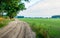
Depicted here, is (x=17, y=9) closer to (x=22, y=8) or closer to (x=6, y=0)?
(x=22, y=8)

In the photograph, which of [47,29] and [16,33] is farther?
[47,29]

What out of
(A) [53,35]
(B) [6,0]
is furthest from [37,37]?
(B) [6,0]

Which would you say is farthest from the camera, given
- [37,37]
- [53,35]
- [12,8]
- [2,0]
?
[12,8]

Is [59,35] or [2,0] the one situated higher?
[2,0]

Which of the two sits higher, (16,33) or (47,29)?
(47,29)

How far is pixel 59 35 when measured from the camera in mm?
23859

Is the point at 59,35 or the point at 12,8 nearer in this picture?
the point at 59,35

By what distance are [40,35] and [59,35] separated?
247 cm

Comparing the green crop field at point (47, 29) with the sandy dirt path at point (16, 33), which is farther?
the green crop field at point (47, 29)

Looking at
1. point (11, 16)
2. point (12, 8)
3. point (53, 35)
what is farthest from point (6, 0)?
point (11, 16)

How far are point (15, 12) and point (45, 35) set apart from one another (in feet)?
230

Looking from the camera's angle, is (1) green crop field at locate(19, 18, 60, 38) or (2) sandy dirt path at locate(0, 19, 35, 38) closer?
(2) sandy dirt path at locate(0, 19, 35, 38)

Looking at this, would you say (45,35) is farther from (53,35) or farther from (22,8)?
(22,8)

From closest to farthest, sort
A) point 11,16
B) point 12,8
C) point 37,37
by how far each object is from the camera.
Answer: point 37,37 < point 12,8 < point 11,16
